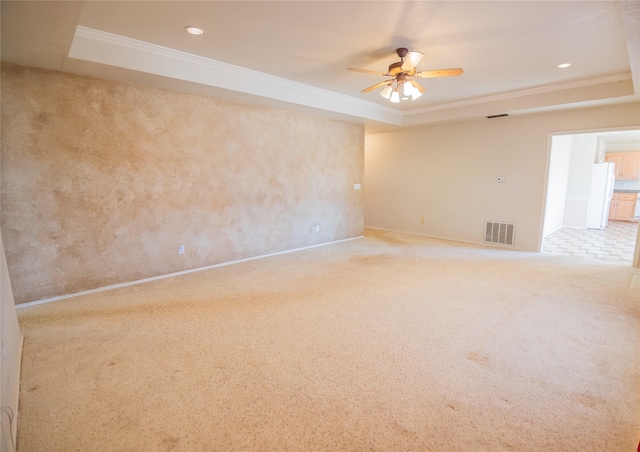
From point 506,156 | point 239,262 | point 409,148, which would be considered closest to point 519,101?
point 506,156

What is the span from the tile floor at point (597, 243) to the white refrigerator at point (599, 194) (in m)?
0.27

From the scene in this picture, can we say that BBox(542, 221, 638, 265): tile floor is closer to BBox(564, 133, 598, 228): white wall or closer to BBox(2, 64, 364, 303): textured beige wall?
BBox(564, 133, 598, 228): white wall

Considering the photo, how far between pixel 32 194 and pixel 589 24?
5.48 m

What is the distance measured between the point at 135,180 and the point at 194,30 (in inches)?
74.1

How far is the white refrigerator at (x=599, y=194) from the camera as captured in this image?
7.61 metres

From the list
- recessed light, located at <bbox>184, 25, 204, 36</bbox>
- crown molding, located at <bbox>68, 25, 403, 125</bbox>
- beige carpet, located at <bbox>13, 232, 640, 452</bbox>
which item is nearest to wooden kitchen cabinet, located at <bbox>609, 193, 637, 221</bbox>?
beige carpet, located at <bbox>13, 232, 640, 452</bbox>

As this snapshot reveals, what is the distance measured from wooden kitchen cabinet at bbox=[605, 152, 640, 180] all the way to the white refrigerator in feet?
6.98

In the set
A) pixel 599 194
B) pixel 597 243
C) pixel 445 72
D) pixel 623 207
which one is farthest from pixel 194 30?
pixel 623 207

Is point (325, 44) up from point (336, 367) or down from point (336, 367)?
up

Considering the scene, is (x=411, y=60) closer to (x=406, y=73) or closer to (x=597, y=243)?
(x=406, y=73)

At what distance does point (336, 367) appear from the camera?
2.25 m

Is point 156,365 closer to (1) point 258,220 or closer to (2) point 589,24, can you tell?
(1) point 258,220

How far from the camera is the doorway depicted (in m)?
→ 6.49

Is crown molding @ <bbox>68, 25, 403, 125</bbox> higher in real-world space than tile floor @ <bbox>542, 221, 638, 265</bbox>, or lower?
higher
